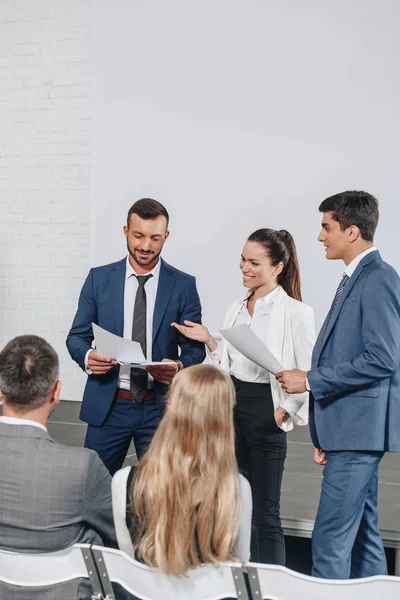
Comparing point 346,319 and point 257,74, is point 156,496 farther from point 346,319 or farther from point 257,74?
point 257,74

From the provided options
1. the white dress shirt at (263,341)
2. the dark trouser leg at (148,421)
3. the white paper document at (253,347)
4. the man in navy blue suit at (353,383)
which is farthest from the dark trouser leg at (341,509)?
the dark trouser leg at (148,421)

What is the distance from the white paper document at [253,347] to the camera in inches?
95.2

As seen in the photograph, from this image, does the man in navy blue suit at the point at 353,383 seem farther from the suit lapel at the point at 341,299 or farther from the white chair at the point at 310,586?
the white chair at the point at 310,586

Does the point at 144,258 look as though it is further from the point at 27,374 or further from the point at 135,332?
the point at 27,374

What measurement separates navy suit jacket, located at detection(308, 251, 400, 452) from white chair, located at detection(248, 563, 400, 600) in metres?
0.81

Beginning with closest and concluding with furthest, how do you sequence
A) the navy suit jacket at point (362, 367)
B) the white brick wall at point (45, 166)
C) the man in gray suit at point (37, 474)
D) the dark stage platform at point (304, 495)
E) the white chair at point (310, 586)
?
the white chair at point (310, 586)
the man in gray suit at point (37, 474)
the navy suit jacket at point (362, 367)
the dark stage platform at point (304, 495)
the white brick wall at point (45, 166)

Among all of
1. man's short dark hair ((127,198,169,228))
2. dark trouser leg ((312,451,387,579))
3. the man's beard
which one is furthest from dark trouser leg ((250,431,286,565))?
man's short dark hair ((127,198,169,228))

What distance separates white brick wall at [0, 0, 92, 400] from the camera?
5617 mm

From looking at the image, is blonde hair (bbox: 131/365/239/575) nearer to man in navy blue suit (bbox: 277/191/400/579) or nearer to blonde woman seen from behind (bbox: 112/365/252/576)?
blonde woman seen from behind (bbox: 112/365/252/576)

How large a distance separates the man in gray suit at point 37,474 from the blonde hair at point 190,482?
0.12 metres

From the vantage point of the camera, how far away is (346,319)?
229 centimetres

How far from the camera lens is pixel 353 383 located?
7.33 ft

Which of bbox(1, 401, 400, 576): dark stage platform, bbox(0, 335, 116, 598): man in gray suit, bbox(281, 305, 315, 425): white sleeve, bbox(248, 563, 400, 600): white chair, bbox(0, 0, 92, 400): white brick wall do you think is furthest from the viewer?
bbox(0, 0, 92, 400): white brick wall

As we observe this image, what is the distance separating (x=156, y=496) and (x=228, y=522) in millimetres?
167
